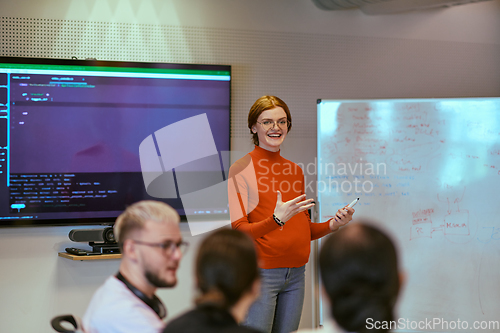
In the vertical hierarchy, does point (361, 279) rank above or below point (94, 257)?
above

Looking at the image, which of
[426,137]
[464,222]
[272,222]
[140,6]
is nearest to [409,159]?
[426,137]

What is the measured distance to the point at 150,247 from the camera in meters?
1.22

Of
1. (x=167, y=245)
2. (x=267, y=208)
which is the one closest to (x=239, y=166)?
(x=267, y=208)

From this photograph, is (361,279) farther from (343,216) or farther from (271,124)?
(271,124)

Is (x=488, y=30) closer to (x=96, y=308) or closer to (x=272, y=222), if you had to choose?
(x=272, y=222)

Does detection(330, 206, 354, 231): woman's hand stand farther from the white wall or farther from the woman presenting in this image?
the white wall

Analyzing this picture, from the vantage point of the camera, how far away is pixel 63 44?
304cm

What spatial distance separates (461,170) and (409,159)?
0.40 m

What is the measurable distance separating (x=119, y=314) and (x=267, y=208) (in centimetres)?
119

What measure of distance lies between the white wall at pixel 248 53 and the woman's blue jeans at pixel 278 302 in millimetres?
1134

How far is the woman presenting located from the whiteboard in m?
0.92

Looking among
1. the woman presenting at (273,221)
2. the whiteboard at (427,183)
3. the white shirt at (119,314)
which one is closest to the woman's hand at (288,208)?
the woman presenting at (273,221)

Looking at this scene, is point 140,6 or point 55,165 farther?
point 140,6

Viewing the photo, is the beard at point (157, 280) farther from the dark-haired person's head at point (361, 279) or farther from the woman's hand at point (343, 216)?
the woman's hand at point (343, 216)
